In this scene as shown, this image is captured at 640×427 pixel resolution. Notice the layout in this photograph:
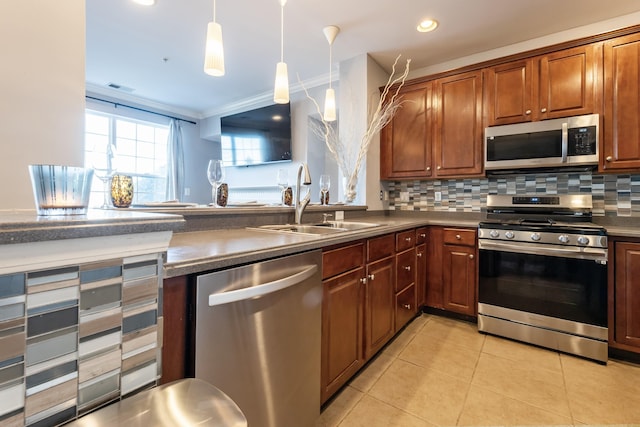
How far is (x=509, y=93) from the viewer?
248cm

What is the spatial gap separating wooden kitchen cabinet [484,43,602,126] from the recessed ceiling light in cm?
61

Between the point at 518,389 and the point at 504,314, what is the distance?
0.71 metres

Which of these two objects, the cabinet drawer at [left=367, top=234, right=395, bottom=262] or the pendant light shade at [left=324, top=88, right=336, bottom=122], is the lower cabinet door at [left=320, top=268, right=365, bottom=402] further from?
the pendant light shade at [left=324, top=88, right=336, bottom=122]

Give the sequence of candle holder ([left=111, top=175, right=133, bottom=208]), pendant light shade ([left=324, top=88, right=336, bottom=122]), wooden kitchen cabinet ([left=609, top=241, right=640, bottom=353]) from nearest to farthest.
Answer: candle holder ([left=111, top=175, right=133, bottom=208]) < wooden kitchen cabinet ([left=609, top=241, right=640, bottom=353]) < pendant light shade ([left=324, top=88, right=336, bottom=122])

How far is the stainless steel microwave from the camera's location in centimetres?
216

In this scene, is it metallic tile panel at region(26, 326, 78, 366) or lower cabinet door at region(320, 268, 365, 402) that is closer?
metallic tile panel at region(26, 326, 78, 366)

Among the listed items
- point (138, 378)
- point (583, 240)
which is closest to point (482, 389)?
point (583, 240)

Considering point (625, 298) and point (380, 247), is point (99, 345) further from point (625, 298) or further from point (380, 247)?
point (625, 298)

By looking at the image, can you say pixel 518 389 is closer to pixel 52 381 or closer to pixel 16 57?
pixel 52 381

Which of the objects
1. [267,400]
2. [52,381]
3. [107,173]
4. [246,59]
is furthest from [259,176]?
[52,381]

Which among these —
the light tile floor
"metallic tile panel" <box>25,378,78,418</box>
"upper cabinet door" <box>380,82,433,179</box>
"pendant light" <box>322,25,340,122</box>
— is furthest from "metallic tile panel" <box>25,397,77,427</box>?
"upper cabinet door" <box>380,82,433,179</box>

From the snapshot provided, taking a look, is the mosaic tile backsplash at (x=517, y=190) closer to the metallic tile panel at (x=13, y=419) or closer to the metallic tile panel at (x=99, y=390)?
the metallic tile panel at (x=99, y=390)

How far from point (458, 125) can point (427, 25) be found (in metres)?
0.89

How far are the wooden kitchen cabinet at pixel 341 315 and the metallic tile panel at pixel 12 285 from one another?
3.29 feet
